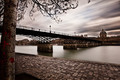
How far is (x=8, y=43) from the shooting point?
161cm

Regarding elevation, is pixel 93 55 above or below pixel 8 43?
below

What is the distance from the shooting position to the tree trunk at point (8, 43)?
1556 mm

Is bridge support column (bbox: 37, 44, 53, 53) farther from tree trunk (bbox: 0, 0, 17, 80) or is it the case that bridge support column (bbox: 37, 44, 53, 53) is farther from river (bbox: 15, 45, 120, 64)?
tree trunk (bbox: 0, 0, 17, 80)

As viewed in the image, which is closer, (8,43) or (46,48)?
(8,43)

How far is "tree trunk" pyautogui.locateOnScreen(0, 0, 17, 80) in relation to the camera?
1556 millimetres

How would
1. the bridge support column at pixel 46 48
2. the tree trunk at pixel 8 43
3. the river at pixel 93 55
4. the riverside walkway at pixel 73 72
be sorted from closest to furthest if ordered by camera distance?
the tree trunk at pixel 8 43
the riverside walkway at pixel 73 72
the river at pixel 93 55
the bridge support column at pixel 46 48

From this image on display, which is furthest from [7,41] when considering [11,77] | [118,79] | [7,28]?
[118,79]

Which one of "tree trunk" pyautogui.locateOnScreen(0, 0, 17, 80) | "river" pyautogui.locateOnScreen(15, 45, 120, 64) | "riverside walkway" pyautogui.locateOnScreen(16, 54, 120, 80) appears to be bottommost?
"river" pyautogui.locateOnScreen(15, 45, 120, 64)

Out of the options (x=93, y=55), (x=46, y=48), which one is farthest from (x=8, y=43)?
(x=46, y=48)

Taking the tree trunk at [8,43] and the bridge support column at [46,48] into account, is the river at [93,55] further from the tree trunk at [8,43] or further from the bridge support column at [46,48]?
the tree trunk at [8,43]

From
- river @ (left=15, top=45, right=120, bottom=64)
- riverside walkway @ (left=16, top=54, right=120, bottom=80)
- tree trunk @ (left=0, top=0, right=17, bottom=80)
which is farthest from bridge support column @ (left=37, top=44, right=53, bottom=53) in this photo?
tree trunk @ (left=0, top=0, right=17, bottom=80)

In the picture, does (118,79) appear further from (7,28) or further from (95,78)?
(7,28)

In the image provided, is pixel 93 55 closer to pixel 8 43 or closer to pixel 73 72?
pixel 73 72

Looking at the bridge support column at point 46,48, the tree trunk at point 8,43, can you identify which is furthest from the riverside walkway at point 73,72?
the bridge support column at point 46,48
